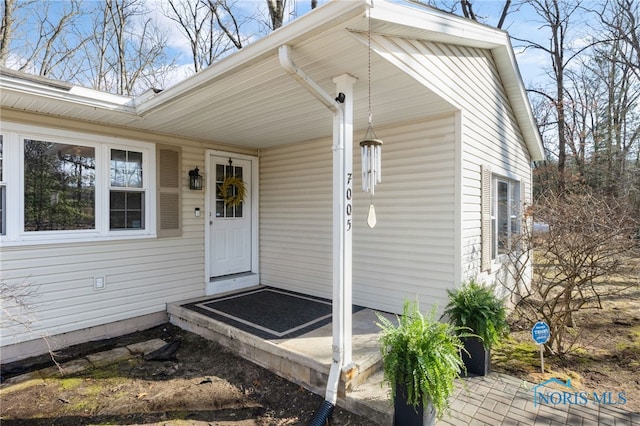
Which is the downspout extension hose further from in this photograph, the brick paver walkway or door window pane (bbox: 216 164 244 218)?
door window pane (bbox: 216 164 244 218)

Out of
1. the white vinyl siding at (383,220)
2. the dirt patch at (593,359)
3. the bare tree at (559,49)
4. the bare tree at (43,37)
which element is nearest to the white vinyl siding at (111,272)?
the white vinyl siding at (383,220)

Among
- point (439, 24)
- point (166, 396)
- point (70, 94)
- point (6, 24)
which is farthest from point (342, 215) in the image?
point (6, 24)

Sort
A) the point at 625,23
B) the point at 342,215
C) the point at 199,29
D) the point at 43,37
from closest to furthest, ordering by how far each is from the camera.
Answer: the point at 342,215 → the point at 43,37 → the point at 625,23 → the point at 199,29

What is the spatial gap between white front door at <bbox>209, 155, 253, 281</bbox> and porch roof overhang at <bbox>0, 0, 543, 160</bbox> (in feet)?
2.13

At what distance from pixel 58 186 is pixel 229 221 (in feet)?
7.65

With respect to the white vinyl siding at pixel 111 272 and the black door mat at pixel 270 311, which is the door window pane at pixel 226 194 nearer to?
the white vinyl siding at pixel 111 272

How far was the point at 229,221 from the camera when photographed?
568 centimetres

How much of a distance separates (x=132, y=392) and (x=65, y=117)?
313cm

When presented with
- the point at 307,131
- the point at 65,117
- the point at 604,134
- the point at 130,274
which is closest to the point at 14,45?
the point at 65,117

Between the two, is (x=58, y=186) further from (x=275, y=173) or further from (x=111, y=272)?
(x=275, y=173)

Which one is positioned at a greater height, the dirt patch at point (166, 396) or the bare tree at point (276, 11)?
the bare tree at point (276, 11)

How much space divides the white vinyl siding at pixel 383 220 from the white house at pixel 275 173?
0.06 ft

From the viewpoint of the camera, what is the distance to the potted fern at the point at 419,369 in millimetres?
2240

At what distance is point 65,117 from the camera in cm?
397
